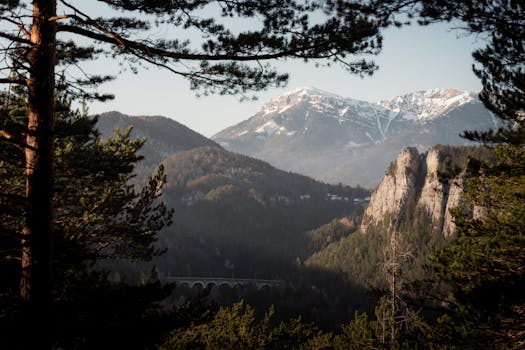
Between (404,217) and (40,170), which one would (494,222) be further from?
(404,217)

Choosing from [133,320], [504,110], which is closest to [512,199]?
[504,110]

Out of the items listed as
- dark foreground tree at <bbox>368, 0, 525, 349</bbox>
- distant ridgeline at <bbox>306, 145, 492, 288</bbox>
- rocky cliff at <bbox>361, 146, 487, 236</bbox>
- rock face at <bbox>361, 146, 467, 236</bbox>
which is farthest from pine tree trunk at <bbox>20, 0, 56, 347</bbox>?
rock face at <bbox>361, 146, 467, 236</bbox>

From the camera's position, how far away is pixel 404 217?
450 ft

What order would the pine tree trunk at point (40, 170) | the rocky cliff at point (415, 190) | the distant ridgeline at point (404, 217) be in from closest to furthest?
the pine tree trunk at point (40, 170), the distant ridgeline at point (404, 217), the rocky cliff at point (415, 190)

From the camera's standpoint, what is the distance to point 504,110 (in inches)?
466

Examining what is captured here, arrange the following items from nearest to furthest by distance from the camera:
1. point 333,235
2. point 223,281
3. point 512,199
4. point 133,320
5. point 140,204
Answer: point 133,320 < point 512,199 < point 140,204 < point 223,281 < point 333,235

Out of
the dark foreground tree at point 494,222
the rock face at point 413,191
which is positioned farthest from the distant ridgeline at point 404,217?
the dark foreground tree at point 494,222

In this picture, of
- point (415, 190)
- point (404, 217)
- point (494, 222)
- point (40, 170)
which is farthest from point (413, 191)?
point (40, 170)

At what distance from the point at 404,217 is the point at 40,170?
138 meters

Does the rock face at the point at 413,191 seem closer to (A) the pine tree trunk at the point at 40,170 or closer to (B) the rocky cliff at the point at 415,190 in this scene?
(B) the rocky cliff at the point at 415,190

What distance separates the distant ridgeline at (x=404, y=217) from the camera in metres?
123

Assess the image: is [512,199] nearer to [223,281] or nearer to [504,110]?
[504,110]

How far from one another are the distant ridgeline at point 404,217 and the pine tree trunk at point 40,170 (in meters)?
113

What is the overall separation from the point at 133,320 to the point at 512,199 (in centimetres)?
1126
